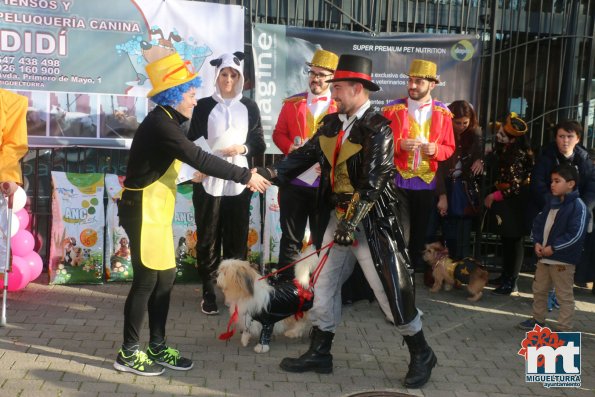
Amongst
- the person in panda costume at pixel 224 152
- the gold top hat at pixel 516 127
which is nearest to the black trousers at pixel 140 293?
the person in panda costume at pixel 224 152

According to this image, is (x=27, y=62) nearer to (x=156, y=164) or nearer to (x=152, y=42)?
(x=152, y=42)

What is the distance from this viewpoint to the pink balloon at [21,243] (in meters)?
6.33

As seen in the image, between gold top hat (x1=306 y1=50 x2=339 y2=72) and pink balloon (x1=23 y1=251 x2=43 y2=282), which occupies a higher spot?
gold top hat (x1=306 y1=50 x2=339 y2=72)

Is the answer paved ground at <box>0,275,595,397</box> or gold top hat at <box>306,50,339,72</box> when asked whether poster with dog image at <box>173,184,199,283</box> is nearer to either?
paved ground at <box>0,275,595,397</box>

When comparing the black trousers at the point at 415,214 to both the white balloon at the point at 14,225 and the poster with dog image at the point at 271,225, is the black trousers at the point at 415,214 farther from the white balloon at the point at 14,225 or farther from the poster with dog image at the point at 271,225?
the white balloon at the point at 14,225

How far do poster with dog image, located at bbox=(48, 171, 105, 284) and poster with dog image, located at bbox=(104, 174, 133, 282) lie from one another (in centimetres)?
8

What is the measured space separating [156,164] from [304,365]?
1.79 m

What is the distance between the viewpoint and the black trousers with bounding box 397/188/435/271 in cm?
642

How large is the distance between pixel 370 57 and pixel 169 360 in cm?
421

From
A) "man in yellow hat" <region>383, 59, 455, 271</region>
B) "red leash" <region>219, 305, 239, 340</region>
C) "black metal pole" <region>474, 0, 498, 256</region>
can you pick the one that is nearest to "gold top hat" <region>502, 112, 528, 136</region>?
"black metal pole" <region>474, 0, 498, 256</region>

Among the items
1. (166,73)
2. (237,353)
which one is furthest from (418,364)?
(166,73)

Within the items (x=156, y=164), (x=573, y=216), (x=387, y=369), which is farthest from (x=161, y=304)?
(x=573, y=216)

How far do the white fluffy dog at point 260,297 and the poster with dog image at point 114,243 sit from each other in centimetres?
216

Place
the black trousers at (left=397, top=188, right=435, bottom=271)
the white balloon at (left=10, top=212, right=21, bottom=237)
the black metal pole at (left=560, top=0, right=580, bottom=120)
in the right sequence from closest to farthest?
the white balloon at (left=10, top=212, right=21, bottom=237) → the black trousers at (left=397, top=188, right=435, bottom=271) → the black metal pole at (left=560, top=0, right=580, bottom=120)
